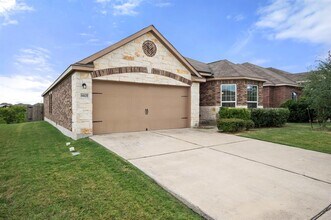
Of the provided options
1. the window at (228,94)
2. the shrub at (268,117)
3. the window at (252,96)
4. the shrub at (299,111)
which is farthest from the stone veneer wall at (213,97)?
the shrub at (299,111)

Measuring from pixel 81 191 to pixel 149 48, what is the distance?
7.89 meters

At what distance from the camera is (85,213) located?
2879mm

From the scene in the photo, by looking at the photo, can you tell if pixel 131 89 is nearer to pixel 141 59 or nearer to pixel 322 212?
pixel 141 59

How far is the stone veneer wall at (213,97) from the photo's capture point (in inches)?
554

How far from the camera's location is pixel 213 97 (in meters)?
14.3

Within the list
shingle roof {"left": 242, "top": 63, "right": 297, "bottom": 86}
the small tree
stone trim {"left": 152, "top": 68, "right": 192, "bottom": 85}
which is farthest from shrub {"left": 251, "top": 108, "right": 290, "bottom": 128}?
shingle roof {"left": 242, "top": 63, "right": 297, "bottom": 86}

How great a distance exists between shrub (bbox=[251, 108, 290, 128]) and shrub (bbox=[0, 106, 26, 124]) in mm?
21038

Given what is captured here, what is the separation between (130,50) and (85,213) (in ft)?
25.4

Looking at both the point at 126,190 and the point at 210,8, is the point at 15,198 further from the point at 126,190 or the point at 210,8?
the point at 210,8

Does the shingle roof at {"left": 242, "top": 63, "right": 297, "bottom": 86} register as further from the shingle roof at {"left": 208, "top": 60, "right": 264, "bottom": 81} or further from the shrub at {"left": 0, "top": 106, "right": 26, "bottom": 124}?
the shrub at {"left": 0, "top": 106, "right": 26, "bottom": 124}

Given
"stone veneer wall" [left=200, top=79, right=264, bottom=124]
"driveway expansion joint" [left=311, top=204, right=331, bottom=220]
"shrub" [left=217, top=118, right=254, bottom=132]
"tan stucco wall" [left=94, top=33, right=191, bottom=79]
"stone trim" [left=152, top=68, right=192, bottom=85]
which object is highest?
"tan stucco wall" [left=94, top=33, right=191, bottom=79]

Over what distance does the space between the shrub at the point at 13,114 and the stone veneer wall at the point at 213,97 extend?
17706 millimetres

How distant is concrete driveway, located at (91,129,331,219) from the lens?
9.71ft

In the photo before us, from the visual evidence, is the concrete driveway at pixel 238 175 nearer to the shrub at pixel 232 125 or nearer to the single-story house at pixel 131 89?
the single-story house at pixel 131 89
